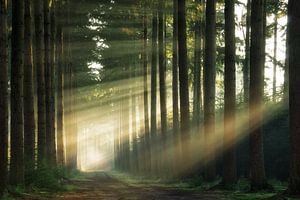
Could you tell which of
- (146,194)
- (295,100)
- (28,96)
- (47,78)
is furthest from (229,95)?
(47,78)

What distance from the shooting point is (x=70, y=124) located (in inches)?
1256

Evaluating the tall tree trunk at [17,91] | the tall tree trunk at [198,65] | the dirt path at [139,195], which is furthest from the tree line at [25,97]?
the tall tree trunk at [198,65]

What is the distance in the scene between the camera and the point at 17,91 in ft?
44.9

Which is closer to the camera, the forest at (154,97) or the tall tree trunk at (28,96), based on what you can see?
the forest at (154,97)

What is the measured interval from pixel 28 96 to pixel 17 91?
2.60 meters

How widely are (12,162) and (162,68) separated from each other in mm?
14854

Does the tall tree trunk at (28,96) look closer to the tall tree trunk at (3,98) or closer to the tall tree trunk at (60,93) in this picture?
the tall tree trunk at (3,98)

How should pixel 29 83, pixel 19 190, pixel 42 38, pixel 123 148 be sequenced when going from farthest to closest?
pixel 123 148
pixel 42 38
pixel 29 83
pixel 19 190

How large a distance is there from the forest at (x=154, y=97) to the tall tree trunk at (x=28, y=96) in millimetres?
32

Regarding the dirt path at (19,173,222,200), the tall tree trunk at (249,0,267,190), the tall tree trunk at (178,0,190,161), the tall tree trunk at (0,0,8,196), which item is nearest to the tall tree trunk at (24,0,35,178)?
the dirt path at (19,173,222,200)

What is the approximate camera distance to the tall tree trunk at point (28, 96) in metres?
15.9

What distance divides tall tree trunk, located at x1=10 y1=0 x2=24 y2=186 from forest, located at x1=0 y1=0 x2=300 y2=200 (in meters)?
0.03

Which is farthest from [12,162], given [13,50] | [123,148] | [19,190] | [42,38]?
[123,148]

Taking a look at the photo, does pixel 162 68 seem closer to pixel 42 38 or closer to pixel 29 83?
pixel 42 38
